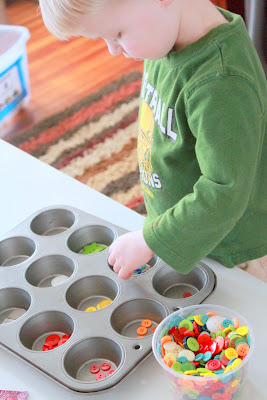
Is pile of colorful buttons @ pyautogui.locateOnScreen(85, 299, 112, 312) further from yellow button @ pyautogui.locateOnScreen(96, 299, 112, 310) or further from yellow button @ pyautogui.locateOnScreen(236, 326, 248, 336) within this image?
yellow button @ pyautogui.locateOnScreen(236, 326, 248, 336)

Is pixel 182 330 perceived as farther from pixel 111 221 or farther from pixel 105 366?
pixel 111 221

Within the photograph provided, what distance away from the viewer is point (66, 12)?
2.29 feet

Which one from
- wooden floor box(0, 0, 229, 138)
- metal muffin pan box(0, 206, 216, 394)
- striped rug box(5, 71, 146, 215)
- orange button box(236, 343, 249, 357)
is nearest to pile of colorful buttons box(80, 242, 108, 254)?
metal muffin pan box(0, 206, 216, 394)

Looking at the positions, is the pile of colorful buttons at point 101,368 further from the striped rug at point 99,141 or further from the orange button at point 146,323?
the striped rug at point 99,141

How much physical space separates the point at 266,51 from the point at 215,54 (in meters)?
0.78

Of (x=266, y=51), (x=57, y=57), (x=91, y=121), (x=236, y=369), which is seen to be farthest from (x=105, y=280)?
(x=57, y=57)

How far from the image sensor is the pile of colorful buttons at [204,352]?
67 centimetres

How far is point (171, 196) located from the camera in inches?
36.6

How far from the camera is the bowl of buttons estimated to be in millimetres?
673

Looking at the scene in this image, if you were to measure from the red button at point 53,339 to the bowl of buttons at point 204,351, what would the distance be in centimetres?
18

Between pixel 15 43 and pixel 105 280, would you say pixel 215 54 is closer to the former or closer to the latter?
pixel 105 280

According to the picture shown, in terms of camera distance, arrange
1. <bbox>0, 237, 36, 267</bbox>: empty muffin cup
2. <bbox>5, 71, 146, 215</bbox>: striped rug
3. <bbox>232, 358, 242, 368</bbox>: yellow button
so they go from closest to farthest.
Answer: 1. <bbox>232, 358, 242, 368</bbox>: yellow button
2. <bbox>0, 237, 36, 267</bbox>: empty muffin cup
3. <bbox>5, 71, 146, 215</bbox>: striped rug

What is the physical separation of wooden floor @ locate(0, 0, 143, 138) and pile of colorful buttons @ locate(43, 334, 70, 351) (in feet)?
4.95

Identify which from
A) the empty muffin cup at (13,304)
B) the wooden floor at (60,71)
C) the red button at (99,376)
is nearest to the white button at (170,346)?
the red button at (99,376)
